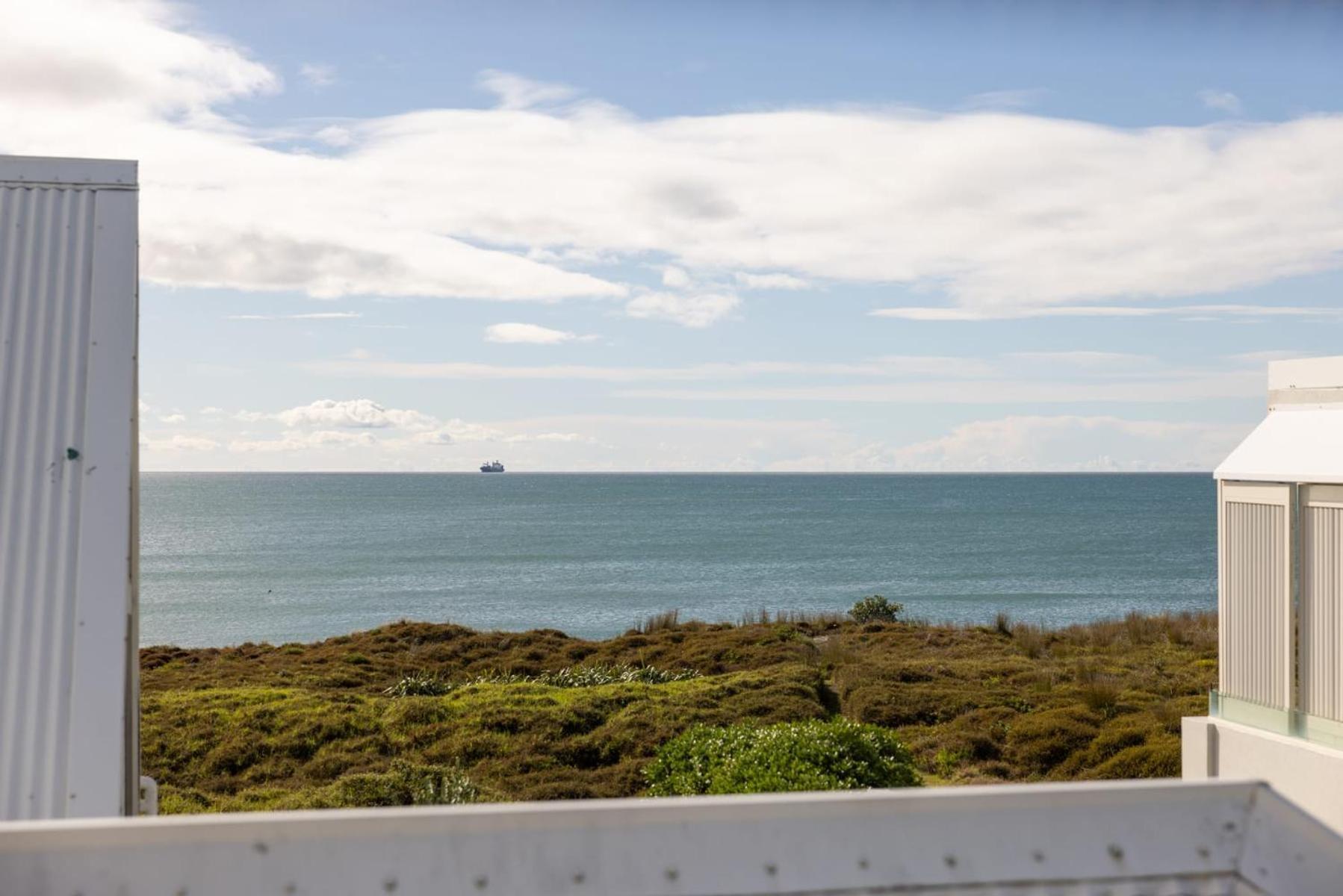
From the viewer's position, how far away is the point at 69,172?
436cm

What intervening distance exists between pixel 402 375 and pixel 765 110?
6411 centimetres

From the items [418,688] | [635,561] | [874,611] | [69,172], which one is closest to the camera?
[69,172]

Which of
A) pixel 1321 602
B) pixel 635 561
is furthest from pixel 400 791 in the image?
pixel 635 561

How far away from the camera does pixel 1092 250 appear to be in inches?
1348

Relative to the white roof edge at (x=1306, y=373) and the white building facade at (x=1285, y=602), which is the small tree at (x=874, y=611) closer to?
the white building facade at (x=1285, y=602)

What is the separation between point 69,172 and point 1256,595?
757 centimetres

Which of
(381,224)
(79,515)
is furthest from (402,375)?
(79,515)

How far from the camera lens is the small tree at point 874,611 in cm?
2791

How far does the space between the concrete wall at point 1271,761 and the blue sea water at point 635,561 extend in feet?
98.6

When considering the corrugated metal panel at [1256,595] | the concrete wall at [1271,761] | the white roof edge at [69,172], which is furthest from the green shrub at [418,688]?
the white roof edge at [69,172]

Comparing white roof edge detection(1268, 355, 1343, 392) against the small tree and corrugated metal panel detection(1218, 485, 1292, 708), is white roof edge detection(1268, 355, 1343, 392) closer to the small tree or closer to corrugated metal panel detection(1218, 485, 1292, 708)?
corrugated metal panel detection(1218, 485, 1292, 708)

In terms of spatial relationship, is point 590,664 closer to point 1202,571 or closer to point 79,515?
point 79,515

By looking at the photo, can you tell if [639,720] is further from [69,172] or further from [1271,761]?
[69,172]

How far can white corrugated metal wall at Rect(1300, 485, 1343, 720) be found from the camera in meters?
7.07
